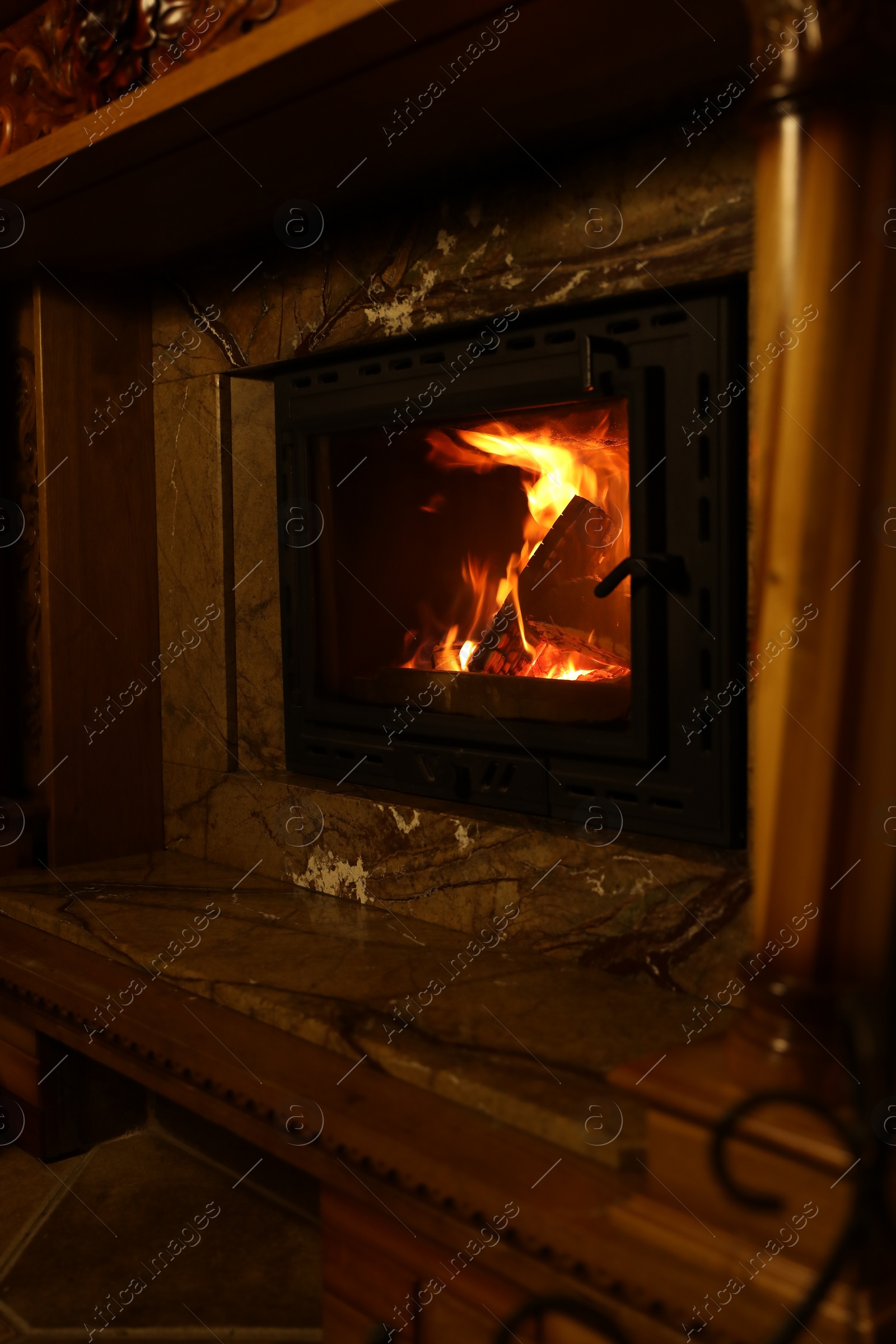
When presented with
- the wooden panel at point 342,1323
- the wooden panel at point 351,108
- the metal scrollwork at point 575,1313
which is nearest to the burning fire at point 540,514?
the wooden panel at point 351,108

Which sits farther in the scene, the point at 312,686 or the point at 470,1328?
the point at 312,686

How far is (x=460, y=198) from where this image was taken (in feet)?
6.16

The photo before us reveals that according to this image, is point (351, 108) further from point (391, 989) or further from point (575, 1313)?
point (575, 1313)

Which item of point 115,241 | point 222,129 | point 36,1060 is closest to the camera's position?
point 222,129

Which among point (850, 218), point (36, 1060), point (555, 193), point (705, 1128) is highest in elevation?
point (555, 193)

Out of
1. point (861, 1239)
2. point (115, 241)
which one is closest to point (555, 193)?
point (115, 241)

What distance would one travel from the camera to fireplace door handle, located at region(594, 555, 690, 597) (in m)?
1.64

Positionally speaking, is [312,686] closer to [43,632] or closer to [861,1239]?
[43,632]

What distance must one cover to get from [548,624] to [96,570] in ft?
3.47

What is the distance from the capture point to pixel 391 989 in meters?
1.70

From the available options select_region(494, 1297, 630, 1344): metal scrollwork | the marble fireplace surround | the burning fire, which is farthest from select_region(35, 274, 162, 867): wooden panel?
select_region(494, 1297, 630, 1344): metal scrollwork

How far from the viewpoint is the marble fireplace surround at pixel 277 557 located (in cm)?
162

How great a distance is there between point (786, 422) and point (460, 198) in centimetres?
100

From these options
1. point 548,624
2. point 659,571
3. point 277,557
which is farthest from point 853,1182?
point 277,557
